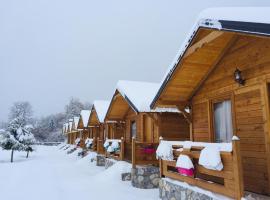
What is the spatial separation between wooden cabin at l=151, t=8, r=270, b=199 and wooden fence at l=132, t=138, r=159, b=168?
350 centimetres

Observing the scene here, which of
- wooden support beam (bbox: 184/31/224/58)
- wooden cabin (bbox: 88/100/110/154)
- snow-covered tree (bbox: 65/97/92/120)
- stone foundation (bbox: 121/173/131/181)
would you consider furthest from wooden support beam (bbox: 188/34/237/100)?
snow-covered tree (bbox: 65/97/92/120)

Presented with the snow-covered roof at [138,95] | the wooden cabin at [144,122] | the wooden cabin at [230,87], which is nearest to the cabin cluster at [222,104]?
the wooden cabin at [230,87]

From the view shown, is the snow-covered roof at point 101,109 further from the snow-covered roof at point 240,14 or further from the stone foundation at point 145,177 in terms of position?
the snow-covered roof at point 240,14

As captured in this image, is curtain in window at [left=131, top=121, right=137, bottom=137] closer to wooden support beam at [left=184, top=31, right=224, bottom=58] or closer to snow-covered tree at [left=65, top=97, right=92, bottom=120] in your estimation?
wooden support beam at [left=184, top=31, right=224, bottom=58]

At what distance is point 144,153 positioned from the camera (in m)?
12.6

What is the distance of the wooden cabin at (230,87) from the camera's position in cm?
561

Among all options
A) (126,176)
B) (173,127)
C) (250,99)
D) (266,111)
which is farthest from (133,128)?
(266,111)

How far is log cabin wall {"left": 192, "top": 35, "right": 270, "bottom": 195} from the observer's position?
6379mm

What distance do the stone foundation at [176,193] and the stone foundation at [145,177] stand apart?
277 centimetres

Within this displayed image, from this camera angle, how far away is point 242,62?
7242 mm

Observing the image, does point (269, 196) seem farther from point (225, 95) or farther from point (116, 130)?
point (116, 130)

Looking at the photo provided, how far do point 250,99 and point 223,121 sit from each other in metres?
1.35

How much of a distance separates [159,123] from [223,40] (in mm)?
6395

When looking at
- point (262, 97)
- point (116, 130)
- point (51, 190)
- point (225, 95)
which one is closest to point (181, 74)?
point (225, 95)
